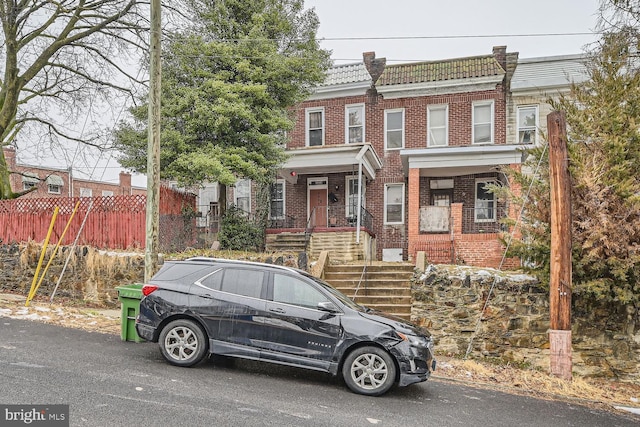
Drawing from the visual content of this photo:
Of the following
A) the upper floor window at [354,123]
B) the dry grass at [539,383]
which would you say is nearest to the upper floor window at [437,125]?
the upper floor window at [354,123]

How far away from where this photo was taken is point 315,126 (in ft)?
68.2

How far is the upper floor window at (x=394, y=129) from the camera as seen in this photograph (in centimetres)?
1983

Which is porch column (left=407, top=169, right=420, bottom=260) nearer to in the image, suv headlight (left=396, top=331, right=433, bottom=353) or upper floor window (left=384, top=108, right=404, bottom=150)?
upper floor window (left=384, top=108, right=404, bottom=150)

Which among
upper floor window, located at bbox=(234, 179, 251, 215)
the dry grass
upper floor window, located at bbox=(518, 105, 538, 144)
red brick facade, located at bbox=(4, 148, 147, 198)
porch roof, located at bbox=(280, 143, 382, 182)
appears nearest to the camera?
the dry grass

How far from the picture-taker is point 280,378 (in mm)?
6516

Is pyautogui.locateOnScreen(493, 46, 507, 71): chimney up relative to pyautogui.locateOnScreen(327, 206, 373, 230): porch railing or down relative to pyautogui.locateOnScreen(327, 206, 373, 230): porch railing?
up

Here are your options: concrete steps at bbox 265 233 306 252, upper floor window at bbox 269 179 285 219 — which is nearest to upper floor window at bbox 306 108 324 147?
upper floor window at bbox 269 179 285 219

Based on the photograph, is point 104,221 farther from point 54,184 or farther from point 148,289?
point 54,184

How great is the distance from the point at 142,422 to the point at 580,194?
7861 millimetres

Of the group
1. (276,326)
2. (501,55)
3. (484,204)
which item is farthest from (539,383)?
(501,55)

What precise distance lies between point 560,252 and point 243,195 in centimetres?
1627

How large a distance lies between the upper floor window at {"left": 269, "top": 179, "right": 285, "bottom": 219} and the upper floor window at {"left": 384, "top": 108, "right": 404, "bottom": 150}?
5096mm

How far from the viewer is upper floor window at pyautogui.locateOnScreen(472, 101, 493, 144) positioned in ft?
62.0

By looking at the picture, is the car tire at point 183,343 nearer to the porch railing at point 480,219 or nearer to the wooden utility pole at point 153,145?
the wooden utility pole at point 153,145
